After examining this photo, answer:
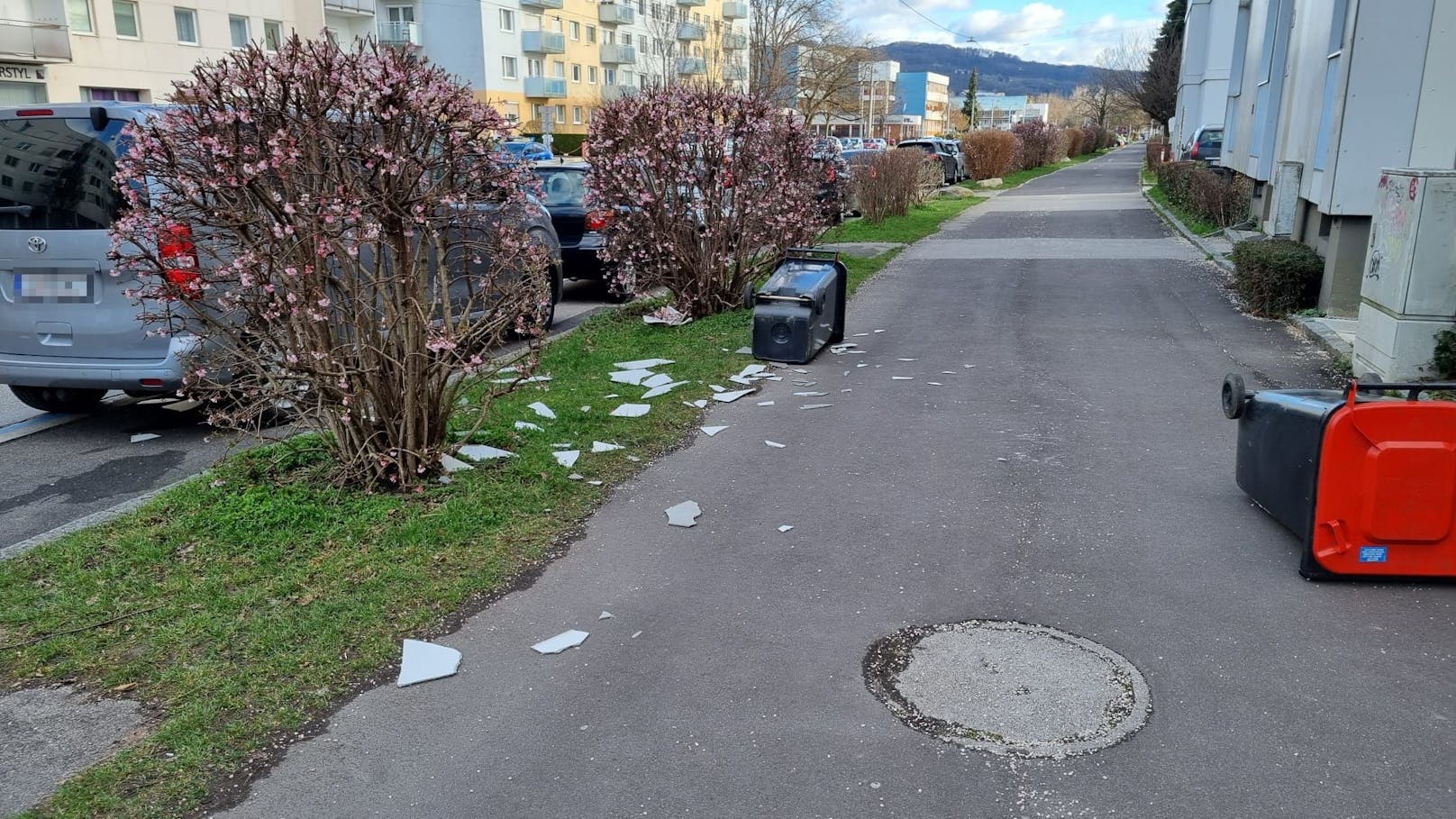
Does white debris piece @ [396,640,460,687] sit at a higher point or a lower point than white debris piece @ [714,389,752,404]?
lower

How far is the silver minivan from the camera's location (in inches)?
251

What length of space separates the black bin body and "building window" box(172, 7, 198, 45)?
134 ft

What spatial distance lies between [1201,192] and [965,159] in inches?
807

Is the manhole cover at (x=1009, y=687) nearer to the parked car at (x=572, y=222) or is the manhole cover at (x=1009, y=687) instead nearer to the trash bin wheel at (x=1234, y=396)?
the trash bin wheel at (x=1234, y=396)

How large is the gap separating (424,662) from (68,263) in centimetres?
447

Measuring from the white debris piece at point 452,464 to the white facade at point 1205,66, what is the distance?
113 feet

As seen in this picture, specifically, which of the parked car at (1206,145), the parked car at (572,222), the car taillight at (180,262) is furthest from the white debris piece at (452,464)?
the parked car at (1206,145)

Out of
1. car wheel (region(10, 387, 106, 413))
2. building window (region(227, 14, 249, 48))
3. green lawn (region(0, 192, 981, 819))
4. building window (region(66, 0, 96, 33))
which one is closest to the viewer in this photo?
green lawn (region(0, 192, 981, 819))

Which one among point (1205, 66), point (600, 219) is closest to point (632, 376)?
point (600, 219)

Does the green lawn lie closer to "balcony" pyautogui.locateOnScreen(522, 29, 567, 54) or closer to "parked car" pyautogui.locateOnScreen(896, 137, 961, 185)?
"parked car" pyautogui.locateOnScreen(896, 137, 961, 185)

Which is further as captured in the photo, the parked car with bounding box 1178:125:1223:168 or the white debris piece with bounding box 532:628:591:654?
the parked car with bounding box 1178:125:1223:168

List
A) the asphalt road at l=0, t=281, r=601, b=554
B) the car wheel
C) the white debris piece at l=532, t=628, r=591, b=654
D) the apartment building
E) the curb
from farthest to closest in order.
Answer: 1. the apartment building
2. the curb
3. the car wheel
4. the asphalt road at l=0, t=281, r=601, b=554
5. the white debris piece at l=532, t=628, r=591, b=654

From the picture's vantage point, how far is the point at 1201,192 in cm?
2114

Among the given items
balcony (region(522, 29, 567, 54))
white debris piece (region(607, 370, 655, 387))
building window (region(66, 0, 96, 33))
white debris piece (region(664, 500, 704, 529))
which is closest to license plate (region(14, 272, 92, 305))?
white debris piece (region(607, 370, 655, 387))
